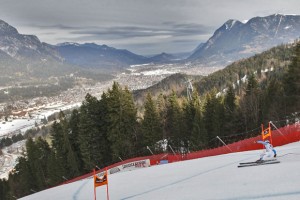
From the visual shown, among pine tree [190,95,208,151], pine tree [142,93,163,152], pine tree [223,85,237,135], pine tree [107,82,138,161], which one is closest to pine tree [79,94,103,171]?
pine tree [107,82,138,161]

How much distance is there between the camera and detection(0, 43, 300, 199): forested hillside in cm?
4425

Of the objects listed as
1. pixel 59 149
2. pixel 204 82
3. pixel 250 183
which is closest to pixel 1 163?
pixel 204 82

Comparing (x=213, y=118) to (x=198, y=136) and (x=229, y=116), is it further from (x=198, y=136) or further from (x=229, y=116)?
(x=198, y=136)

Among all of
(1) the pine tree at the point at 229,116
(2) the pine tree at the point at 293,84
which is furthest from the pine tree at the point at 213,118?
(2) the pine tree at the point at 293,84

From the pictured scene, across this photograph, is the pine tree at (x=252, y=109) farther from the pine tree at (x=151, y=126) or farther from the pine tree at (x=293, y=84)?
the pine tree at (x=151, y=126)

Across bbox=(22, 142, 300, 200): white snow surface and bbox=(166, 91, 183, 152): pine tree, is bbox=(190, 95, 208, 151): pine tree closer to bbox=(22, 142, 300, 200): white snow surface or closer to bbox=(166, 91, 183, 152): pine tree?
bbox=(166, 91, 183, 152): pine tree

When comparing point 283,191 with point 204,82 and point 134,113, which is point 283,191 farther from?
point 204,82

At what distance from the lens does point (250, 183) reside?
12.3 meters

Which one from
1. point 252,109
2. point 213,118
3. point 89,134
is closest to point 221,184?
point 89,134

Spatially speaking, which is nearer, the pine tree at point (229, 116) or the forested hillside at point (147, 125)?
the forested hillside at point (147, 125)

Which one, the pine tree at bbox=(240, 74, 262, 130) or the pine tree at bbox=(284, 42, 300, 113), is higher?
the pine tree at bbox=(284, 42, 300, 113)

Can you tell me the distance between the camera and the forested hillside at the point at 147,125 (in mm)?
44250

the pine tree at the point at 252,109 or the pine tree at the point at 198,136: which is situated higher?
the pine tree at the point at 252,109

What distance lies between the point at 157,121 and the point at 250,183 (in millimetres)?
35604
